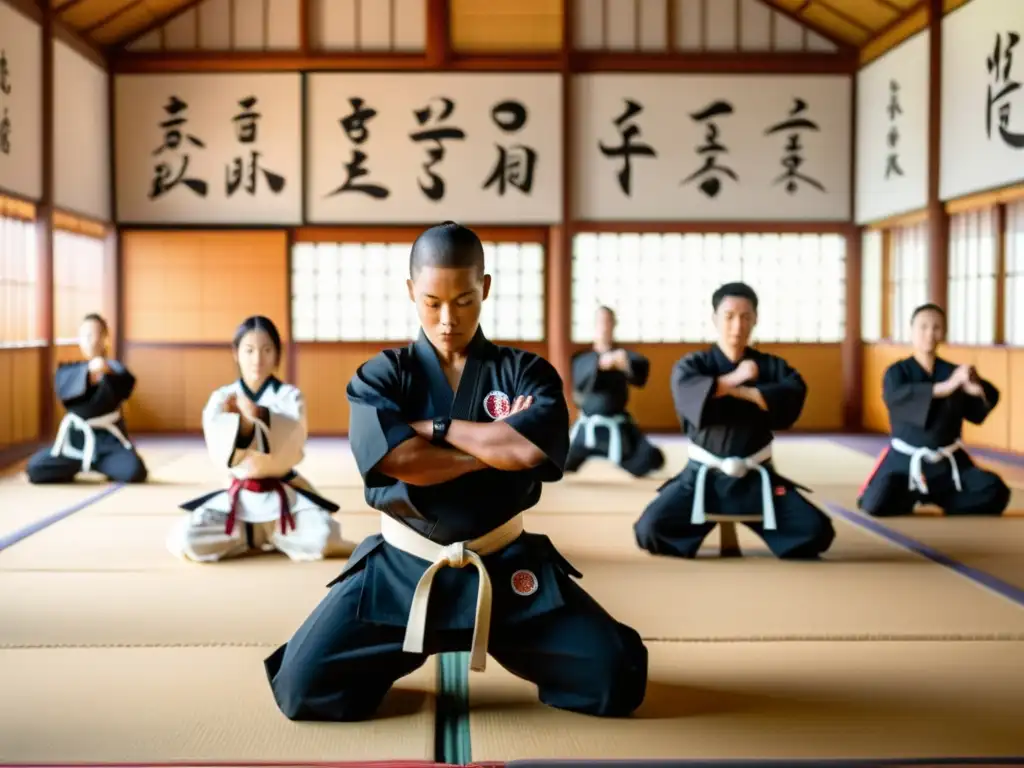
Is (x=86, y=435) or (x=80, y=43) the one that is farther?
(x=80, y=43)

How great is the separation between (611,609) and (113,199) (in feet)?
26.5

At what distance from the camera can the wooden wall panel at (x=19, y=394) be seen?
8.30 m

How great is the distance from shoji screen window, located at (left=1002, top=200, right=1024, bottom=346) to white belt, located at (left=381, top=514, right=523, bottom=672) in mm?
6352

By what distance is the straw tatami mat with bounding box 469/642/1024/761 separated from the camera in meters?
2.56

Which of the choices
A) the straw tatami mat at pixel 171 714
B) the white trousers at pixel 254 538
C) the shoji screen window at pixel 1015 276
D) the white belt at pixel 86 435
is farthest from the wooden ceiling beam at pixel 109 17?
the straw tatami mat at pixel 171 714

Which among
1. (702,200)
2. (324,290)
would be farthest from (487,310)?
(702,200)

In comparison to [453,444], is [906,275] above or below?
above

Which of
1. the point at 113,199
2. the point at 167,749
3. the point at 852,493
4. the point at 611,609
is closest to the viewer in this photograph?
the point at 167,749

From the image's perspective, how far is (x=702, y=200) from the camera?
34.9ft

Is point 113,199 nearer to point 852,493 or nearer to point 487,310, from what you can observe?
point 487,310

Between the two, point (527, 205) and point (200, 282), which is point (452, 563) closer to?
point (527, 205)

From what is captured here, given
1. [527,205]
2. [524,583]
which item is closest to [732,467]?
[524,583]

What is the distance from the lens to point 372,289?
10.8 meters

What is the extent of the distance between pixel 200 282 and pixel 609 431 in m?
4.82
